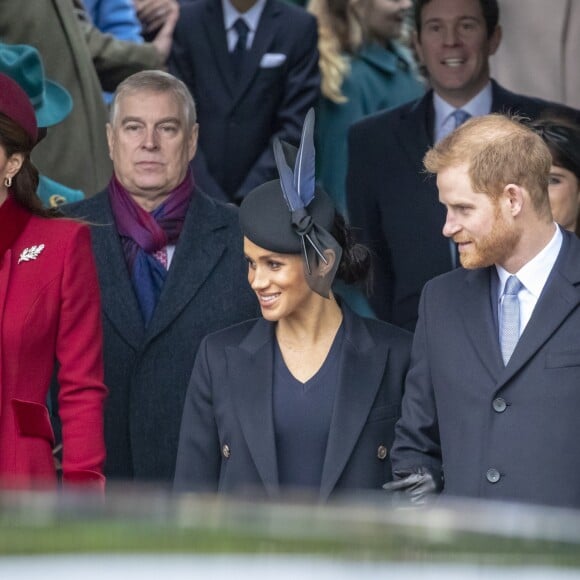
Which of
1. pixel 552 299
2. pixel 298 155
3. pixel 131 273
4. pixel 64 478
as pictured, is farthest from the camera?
pixel 131 273

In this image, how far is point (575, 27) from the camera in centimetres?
550

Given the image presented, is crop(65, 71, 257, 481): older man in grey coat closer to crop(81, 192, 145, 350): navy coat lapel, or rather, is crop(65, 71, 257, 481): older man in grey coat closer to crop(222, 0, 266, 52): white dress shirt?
crop(81, 192, 145, 350): navy coat lapel

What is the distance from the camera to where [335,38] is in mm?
6090

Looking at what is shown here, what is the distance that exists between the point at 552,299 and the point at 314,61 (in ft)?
9.82

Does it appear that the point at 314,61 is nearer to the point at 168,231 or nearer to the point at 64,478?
the point at 168,231

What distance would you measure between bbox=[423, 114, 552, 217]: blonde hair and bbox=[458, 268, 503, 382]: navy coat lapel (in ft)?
0.69

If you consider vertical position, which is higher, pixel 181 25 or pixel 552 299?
pixel 181 25

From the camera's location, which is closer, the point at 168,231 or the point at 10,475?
the point at 10,475

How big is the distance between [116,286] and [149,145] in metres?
0.46

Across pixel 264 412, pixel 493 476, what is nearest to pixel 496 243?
pixel 493 476

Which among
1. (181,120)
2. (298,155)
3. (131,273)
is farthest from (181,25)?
(298,155)

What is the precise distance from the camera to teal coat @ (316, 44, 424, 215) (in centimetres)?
597

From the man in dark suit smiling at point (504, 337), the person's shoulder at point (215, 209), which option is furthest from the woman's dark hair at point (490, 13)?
the man in dark suit smiling at point (504, 337)

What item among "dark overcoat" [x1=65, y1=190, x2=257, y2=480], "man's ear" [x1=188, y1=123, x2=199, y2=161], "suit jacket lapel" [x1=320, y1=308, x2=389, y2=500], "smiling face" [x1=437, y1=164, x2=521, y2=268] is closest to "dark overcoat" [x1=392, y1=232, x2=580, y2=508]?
"smiling face" [x1=437, y1=164, x2=521, y2=268]
